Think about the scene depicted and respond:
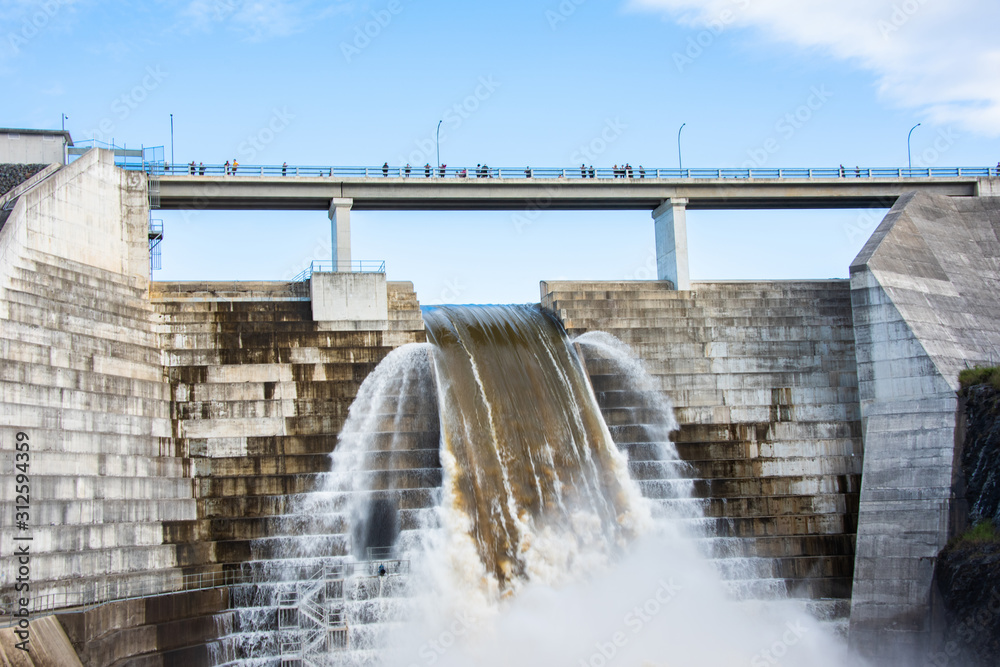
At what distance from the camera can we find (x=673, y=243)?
1494 inches

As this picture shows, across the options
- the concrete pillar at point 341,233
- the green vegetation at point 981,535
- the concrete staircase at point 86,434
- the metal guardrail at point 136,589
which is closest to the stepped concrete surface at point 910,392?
the green vegetation at point 981,535

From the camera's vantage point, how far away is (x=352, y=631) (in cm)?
2530

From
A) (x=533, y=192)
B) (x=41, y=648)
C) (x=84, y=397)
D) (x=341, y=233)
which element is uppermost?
(x=533, y=192)

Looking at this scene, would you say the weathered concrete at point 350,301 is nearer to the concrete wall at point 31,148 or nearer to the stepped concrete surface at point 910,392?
the concrete wall at point 31,148

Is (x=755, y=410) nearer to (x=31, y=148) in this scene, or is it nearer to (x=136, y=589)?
(x=136, y=589)

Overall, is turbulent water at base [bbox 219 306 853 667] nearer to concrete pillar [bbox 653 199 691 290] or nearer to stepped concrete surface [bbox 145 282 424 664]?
stepped concrete surface [bbox 145 282 424 664]

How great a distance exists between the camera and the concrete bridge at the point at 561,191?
3534cm

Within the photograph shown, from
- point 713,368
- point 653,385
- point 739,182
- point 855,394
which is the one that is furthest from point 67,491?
point 739,182

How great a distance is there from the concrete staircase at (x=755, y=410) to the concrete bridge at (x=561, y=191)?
10.1 feet

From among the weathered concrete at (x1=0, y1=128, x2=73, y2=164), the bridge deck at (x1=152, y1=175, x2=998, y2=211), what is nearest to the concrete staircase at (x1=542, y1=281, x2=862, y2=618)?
the bridge deck at (x1=152, y1=175, x2=998, y2=211)

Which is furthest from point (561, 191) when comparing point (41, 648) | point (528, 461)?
point (41, 648)

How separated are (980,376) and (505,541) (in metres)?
14.4

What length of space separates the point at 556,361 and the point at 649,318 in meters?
4.31

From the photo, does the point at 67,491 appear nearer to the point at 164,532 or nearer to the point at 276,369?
the point at 164,532
